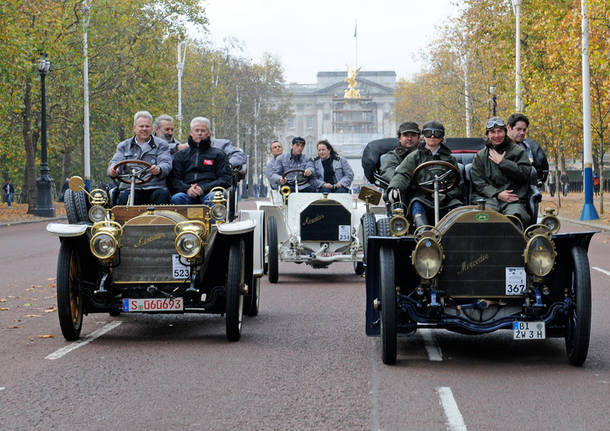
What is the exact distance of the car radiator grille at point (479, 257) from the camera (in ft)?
25.7

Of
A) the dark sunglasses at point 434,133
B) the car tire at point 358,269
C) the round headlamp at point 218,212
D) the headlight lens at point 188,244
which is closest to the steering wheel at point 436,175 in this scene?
the dark sunglasses at point 434,133

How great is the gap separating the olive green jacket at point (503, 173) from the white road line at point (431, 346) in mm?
1302

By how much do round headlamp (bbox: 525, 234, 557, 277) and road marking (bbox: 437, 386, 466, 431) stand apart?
4.31ft

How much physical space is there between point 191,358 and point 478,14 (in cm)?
4576

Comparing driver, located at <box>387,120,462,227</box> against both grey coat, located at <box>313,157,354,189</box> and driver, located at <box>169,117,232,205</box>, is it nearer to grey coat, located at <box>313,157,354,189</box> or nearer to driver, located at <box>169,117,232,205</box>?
driver, located at <box>169,117,232,205</box>

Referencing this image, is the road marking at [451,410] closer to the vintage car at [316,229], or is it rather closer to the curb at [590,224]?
the vintage car at [316,229]

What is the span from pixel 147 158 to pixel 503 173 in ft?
13.1

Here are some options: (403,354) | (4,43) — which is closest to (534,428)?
(403,354)

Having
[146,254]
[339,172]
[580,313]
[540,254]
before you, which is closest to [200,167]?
[146,254]

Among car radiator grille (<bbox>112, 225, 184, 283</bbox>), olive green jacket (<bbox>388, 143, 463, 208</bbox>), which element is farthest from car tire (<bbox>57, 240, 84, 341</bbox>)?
olive green jacket (<bbox>388, 143, 463, 208</bbox>)

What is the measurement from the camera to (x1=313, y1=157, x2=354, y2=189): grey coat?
1705 cm

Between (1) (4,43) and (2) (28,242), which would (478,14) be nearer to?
(1) (4,43)

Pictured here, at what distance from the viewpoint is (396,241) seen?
7.87 m

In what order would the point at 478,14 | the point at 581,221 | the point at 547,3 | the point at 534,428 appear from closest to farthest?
the point at 534,428, the point at 581,221, the point at 547,3, the point at 478,14
